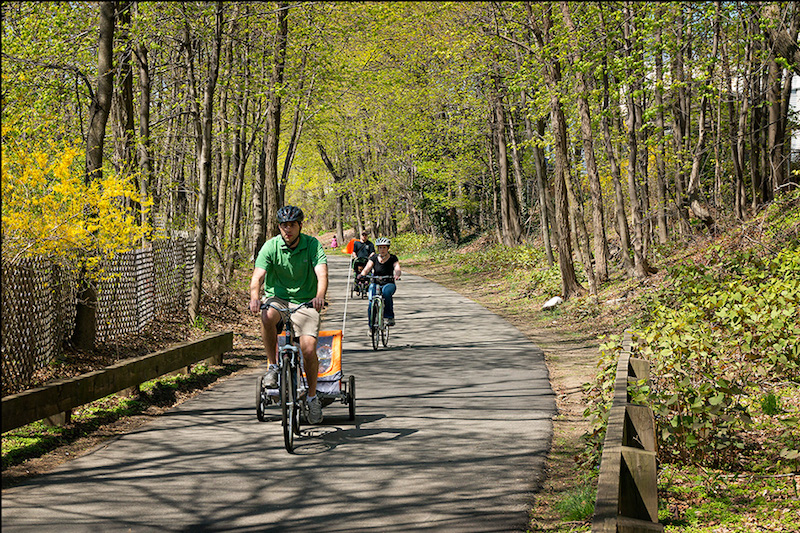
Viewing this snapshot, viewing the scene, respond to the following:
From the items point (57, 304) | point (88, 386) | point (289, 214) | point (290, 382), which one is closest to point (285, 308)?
point (290, 382)

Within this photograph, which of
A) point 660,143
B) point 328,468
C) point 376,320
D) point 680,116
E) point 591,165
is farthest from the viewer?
point 660,143

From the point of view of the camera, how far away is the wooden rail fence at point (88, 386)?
6.70 metres

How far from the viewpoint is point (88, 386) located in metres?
7.84

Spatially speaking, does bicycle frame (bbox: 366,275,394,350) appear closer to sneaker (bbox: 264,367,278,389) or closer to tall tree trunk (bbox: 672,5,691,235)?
sneaker (bbox: 264,367,278,389)

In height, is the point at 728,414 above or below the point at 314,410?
above

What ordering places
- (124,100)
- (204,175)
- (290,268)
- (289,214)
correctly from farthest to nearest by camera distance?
(204,175), (124,100), (290,268), (289,214)

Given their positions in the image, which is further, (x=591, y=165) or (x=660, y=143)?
(x=660, y=143)

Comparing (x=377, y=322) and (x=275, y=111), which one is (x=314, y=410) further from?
(x=275, y=111)

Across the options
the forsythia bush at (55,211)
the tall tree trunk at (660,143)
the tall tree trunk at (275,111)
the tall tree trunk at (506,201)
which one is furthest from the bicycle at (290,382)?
the tall tree trunk at (506,201)

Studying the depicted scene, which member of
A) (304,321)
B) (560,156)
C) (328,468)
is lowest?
(328,468)

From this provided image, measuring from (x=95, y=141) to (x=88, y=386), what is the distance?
14.7ft

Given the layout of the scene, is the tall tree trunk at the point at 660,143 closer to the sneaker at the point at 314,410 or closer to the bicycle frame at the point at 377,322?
the bicycle frame at the point at 377,322

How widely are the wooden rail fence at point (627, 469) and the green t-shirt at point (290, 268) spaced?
3054 mm

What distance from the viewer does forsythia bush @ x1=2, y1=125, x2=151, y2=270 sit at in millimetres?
8680
